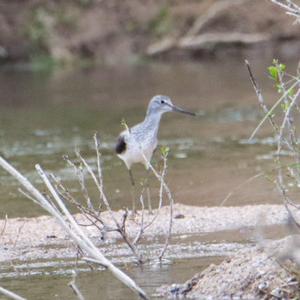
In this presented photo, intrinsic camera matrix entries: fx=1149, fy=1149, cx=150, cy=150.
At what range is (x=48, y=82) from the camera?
83.1ft

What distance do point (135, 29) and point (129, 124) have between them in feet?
41.9

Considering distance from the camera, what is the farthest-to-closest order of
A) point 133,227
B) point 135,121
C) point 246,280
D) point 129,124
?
point 135,121 → point 129,124 → point 133,227 → point 246,280

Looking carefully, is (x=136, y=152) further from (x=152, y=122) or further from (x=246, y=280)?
(x=246, y=280)

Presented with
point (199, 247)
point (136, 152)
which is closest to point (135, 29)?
point (136, 152)

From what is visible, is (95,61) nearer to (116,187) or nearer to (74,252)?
(116,187)

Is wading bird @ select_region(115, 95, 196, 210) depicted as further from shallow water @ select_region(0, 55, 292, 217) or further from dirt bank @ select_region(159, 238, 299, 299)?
dirt bank @ select_region(159, 238, 299, 299)

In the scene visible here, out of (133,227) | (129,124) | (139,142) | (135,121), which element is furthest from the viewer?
(135,121)

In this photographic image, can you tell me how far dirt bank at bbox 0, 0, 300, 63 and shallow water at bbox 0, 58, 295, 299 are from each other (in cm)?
152

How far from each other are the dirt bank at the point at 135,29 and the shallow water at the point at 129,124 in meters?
1.52

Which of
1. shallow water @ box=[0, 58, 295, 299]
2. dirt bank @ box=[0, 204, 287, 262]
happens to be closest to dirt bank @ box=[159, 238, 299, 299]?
shallow water @ box=[0, 58, 295, 299]

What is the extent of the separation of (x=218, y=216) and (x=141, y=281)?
2.45 m

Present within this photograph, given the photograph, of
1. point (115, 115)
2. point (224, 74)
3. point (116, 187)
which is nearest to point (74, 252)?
point (116, 187)

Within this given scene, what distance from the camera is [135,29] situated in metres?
29.6

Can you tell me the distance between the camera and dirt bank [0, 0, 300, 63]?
28.6 m
